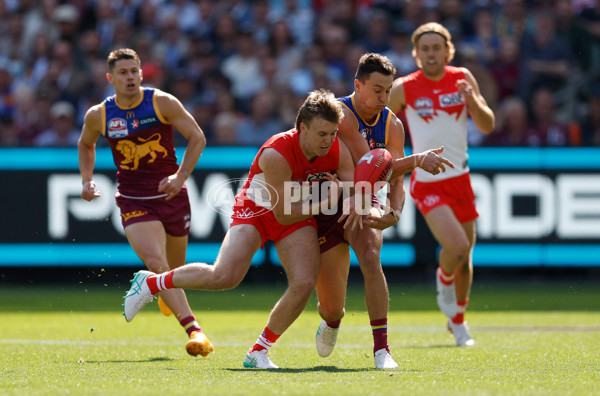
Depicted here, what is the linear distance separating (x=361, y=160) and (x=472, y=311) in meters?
5.46

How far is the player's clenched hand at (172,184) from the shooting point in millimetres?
8180

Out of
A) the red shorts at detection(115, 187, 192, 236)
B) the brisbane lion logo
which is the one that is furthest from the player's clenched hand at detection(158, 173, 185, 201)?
the brisbane lion logo

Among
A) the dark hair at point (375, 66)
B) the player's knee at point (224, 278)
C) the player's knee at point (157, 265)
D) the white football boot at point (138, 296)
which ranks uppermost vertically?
the dark hair at point (375, 66)

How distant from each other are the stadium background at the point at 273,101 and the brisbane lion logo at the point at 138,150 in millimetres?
5371

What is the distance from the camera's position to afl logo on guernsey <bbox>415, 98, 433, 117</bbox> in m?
9.28

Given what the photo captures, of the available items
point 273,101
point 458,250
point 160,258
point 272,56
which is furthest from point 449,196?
point 272,56

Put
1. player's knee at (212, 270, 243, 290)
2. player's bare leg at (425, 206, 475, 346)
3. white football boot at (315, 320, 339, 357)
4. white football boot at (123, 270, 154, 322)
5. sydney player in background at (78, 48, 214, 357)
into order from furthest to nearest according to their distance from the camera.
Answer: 1. player's bare leg at (425, 206, 475, 346)
2. sydney player in background at (78, 48, 214, 357)
3. white football boot at (315, 320, 339, 357)
4. white football boot at (123, 270, 154, 322)
5. player's knee at (212, 270, 243, 290)

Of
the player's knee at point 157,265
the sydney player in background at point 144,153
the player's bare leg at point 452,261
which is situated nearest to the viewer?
the player's knee at point 157,265

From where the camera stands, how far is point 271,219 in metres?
7.12

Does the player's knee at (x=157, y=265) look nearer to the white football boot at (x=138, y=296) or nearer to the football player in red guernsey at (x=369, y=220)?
the white football boot at (x=138, y=296)

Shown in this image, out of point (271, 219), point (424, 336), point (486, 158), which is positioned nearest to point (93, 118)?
point (271, 219)

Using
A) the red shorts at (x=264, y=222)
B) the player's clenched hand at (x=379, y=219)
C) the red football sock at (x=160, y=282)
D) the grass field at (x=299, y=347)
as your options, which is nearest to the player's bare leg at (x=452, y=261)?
the grass field at (x=299, y=347)

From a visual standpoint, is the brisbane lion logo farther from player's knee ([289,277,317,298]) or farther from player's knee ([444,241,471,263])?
player's knee ([444,241,471,263])

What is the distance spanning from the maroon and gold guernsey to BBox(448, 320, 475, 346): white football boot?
284 centimetres
